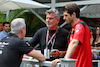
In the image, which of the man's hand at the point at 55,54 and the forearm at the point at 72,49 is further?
the man's hand at the point at 55,54

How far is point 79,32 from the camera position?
2965 millimetres

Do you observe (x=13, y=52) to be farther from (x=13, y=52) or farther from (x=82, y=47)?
(x=82, y=47)

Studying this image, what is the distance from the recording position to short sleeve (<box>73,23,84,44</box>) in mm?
2936

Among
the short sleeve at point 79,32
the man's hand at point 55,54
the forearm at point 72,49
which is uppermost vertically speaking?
the short sleeve at point 79,32

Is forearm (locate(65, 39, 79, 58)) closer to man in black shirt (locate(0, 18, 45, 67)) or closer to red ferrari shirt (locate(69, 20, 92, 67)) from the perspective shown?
red ferrari shirt (locate(69, 20, 92, 67))

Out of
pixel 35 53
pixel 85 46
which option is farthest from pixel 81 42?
pixel 35 53

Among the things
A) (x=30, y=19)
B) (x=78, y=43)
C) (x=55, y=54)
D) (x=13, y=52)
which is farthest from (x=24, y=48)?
(x=30, y=19)

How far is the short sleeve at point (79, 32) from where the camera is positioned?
116 inches

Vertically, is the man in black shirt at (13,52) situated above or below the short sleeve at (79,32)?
below

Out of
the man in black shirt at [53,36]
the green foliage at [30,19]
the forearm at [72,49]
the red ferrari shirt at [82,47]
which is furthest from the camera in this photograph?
the green foliage at [30,19]

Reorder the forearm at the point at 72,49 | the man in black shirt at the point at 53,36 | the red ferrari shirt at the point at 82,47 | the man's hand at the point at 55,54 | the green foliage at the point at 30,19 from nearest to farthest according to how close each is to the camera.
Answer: the forearm at the point at 72,49
the red ferrari shirt at the point at 82,47
the man's hand at the point at 55,54
the man in black shirt at the point at 53,36
the green foliage at the point at 30,19

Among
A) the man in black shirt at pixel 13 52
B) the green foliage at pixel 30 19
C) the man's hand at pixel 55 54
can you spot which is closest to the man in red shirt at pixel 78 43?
the man's hand at pixel 55 54

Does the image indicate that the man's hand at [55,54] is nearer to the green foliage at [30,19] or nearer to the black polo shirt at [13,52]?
the black polo shirt at [13,52]

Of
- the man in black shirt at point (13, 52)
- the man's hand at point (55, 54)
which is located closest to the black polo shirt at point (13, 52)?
the man in black shirt at point (13, 52)
